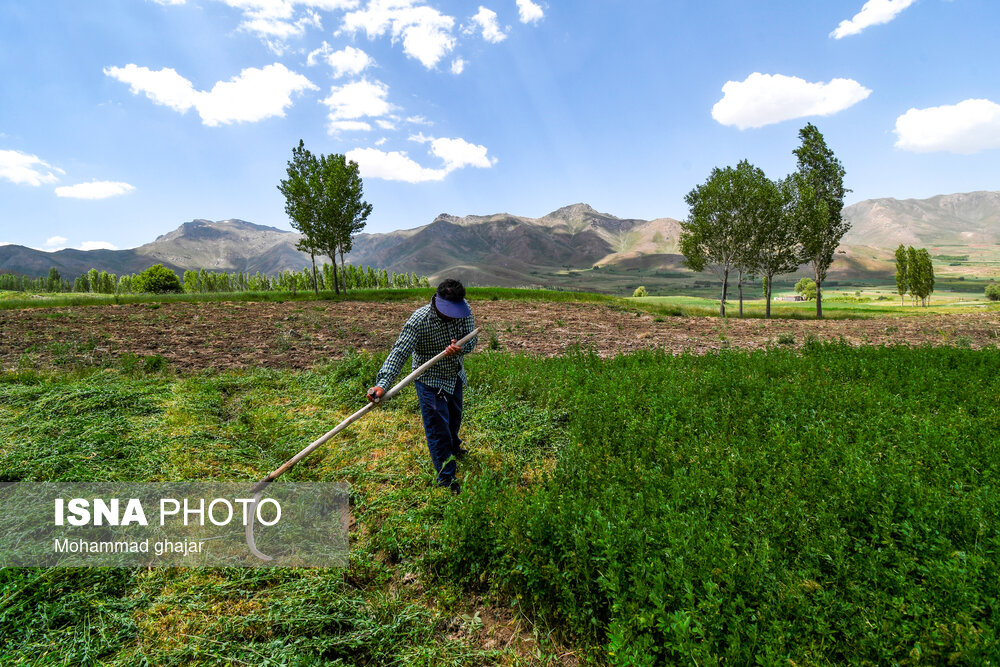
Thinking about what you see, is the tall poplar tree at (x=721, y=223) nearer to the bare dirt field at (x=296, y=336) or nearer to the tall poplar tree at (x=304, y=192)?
the bare dirt field at (x=296, y=336)

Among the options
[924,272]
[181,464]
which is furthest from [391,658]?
[924,272]

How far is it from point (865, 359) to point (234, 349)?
15902mm

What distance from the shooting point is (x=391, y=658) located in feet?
10.0

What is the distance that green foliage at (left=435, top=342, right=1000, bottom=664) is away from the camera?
102 inches

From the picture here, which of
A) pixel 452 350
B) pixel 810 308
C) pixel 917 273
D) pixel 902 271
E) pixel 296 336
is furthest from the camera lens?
pixel 902 271

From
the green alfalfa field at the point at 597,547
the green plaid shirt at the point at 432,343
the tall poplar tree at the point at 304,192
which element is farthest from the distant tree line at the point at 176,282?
the green plaid shirt at the point at 432,343

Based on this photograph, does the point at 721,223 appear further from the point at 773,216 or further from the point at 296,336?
the point at 296,336

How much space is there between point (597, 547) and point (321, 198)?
132 feet

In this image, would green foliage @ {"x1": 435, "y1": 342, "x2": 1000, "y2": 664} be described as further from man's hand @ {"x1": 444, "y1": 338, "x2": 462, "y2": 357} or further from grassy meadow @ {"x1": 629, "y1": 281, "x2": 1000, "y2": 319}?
grassy meadow @ {"x1": 629, "y1": 281, "x2": 1000, "y2": 319}

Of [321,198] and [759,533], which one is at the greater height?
[321,198]

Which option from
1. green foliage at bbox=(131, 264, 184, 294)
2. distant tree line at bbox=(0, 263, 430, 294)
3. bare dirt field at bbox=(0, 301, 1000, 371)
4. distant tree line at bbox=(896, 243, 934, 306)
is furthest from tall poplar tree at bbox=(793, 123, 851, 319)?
green foliage at bbox=(131, 264, 184, 294)

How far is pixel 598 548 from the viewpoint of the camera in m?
3.35

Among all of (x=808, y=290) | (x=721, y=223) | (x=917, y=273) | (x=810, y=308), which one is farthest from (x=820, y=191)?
(x=808, y=290)

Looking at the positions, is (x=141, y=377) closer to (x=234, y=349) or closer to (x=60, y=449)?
(x=234, y=349)
